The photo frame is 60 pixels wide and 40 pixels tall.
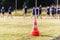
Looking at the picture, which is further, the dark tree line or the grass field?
the dark tree line

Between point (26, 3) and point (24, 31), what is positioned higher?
point (26, 3)

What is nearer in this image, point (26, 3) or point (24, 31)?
point (24, 31)

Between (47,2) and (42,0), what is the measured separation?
1.80 m

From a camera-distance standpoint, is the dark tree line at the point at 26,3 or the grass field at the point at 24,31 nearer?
the grass field at the point at 24,31

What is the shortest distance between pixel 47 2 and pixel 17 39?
34.2 m

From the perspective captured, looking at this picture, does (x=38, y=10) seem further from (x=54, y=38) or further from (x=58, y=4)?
(x=54, y=38)

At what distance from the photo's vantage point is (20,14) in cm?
4325

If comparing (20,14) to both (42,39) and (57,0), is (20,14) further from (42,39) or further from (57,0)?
(42,39)

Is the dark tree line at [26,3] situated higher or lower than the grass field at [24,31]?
higher

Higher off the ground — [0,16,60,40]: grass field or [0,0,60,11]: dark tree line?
[0,0,60,11]: dark tree line

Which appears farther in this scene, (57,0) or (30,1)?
(30,1)

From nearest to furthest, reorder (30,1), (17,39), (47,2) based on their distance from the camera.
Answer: (17,39) → (47,2) → (30,1)

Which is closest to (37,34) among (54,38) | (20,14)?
(54,38)

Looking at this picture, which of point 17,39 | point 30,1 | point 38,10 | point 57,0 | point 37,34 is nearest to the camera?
point 17,39
